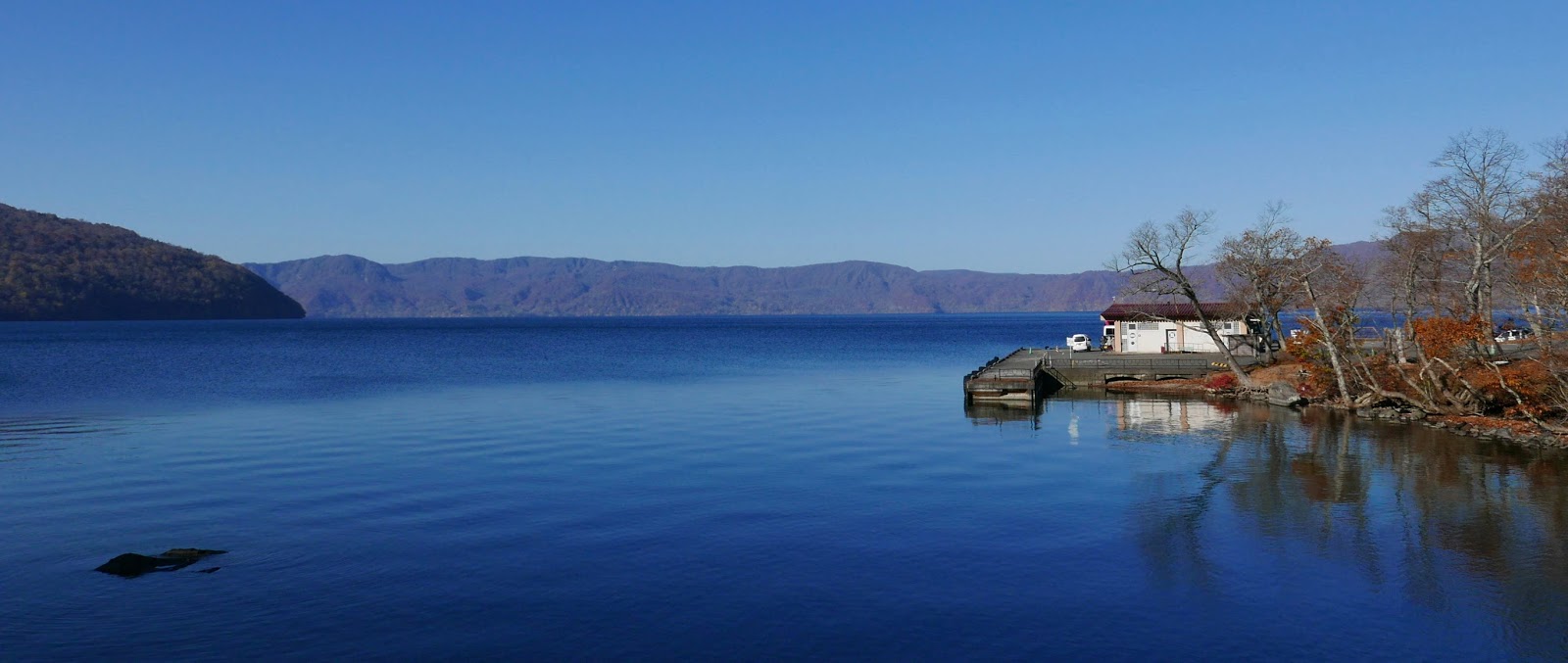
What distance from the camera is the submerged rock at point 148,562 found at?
65.9 feet

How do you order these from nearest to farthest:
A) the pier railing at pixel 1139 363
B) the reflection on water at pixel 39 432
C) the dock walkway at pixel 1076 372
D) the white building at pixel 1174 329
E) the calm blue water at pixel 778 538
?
the calm blue water at pixel 778 538 → the reflection on water at pixel 39 432 → the dock walkway at pixel 1076 372 → the pier railing at pixel 1139 363 → the white building at pixel 1174 329

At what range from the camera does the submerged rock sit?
20.1 metres

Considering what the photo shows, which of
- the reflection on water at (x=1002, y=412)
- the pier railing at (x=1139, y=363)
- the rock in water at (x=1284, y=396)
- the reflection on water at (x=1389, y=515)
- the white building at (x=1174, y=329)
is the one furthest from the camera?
the white building at (x=1174, y=329)

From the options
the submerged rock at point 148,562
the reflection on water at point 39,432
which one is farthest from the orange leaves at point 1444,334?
the reflection on water at point 39,432

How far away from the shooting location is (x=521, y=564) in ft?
68.8

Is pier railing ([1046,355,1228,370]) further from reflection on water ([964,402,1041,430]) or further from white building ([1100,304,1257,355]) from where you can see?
reflection on water ([964,402,1041,430])

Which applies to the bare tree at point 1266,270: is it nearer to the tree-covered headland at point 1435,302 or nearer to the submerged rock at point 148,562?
the tree-covered headland at point 1435,302

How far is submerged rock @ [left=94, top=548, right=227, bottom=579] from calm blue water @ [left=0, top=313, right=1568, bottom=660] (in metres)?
0.44

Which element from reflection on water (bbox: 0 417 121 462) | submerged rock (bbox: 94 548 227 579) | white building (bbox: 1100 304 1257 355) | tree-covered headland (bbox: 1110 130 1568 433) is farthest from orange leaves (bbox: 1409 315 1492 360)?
reflection on water (bbox: 0 417 121 462)

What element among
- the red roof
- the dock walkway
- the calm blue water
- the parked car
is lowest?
the calm blue water

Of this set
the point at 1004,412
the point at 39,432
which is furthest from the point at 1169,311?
the point at 39,432

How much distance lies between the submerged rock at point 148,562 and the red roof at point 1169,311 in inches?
2517

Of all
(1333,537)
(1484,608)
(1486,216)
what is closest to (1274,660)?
(1484,608)

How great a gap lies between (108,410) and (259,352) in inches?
2606
